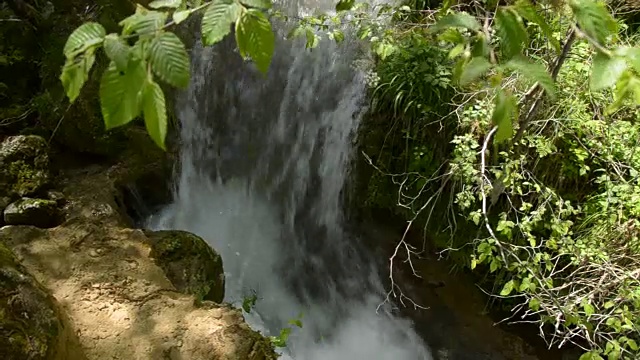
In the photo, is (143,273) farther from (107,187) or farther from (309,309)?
(309,309)

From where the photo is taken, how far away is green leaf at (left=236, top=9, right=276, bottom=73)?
3.12 feet

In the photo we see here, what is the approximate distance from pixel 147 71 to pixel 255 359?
2144mm

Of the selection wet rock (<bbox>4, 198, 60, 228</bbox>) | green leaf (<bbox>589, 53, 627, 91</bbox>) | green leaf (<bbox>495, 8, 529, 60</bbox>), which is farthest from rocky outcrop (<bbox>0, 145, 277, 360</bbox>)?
green leaf (<bbox>589, 53, 627, 91</bbox>)

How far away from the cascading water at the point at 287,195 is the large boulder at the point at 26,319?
8.48 ft

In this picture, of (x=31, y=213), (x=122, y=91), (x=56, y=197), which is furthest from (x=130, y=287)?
(x=122, y=91)

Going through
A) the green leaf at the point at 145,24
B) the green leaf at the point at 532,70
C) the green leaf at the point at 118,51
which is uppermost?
the green leaf at the point at 145,24

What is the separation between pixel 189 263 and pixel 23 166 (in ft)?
5.02

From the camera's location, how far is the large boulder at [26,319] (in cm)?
194

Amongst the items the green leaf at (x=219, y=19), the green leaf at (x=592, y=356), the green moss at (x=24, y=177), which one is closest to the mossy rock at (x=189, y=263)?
the green moss at (x=24, y=177)

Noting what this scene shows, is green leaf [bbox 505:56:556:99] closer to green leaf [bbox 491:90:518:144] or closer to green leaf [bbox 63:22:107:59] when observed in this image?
green leaf [bbox 491:90:518:144]

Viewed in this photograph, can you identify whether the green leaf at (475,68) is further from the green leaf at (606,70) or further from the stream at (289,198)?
the stream at (289,198)

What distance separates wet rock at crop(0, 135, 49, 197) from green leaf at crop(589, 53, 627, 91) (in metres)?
3.98

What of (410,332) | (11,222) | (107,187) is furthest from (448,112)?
(11,222)

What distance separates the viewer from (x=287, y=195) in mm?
5148
